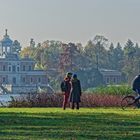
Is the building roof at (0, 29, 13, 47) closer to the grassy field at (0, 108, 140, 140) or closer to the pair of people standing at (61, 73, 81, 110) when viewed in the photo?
the pair of people standing at (61, 73, 81, 110)

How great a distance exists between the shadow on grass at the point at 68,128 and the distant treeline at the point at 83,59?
104m

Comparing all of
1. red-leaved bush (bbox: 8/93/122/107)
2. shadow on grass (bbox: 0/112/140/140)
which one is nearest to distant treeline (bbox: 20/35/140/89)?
red-leaved bush (bbox: 8/93/122/107)

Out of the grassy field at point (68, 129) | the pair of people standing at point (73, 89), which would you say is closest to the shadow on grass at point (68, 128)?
the grassy field at point (68, 129)

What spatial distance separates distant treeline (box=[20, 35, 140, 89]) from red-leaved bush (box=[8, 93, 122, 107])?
84527 millimetres

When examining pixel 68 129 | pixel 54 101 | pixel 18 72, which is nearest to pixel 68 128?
pixel 68 129

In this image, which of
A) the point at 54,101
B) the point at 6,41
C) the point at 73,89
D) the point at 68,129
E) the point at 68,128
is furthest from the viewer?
the point at 6,41

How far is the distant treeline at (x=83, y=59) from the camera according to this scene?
139 metres

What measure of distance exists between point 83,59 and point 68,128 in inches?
5143

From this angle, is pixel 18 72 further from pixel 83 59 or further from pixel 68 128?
pixel 68 128

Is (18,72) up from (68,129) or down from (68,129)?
up

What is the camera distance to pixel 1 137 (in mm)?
19250

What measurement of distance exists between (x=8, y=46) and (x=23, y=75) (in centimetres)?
1612

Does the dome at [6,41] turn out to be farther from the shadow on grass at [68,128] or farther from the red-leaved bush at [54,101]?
the shadow on grass at [68,128]

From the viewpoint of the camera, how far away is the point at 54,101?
44625 mm
